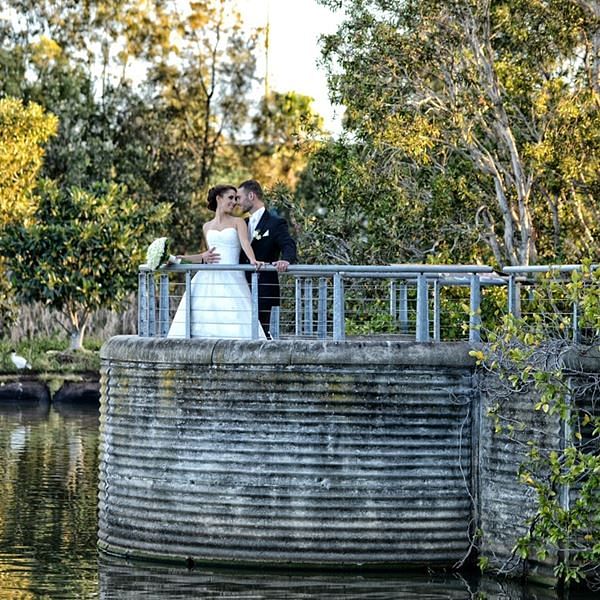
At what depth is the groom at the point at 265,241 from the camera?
14.3 m

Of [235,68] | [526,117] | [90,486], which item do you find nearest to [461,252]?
[526,117]

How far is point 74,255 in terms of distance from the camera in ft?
141

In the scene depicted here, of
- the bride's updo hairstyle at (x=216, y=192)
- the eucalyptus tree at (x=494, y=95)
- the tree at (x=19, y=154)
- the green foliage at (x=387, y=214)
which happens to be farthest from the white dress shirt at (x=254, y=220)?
the tree at (x=19, y=154)

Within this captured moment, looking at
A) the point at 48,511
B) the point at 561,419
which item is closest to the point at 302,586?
the point at 561,419

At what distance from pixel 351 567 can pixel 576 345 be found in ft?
8.52

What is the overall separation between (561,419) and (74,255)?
31596mm

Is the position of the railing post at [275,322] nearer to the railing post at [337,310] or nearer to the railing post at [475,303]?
the railing post at [337,310]

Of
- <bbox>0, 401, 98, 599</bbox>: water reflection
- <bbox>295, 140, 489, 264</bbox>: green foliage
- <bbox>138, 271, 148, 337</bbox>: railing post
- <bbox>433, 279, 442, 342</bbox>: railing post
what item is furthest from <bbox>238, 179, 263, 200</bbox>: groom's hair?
<bbox>295, 140, 489, 264</bbox>: green foliage

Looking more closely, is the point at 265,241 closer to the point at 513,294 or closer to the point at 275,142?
the point at 513,294

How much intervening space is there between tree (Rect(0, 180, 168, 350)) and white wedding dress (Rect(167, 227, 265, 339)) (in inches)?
1126

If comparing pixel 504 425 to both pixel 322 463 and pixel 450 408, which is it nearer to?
pixel 450 408

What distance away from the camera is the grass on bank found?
4112cm

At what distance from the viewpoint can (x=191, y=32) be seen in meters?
60.7

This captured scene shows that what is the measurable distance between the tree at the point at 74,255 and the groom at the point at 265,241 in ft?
93.4
